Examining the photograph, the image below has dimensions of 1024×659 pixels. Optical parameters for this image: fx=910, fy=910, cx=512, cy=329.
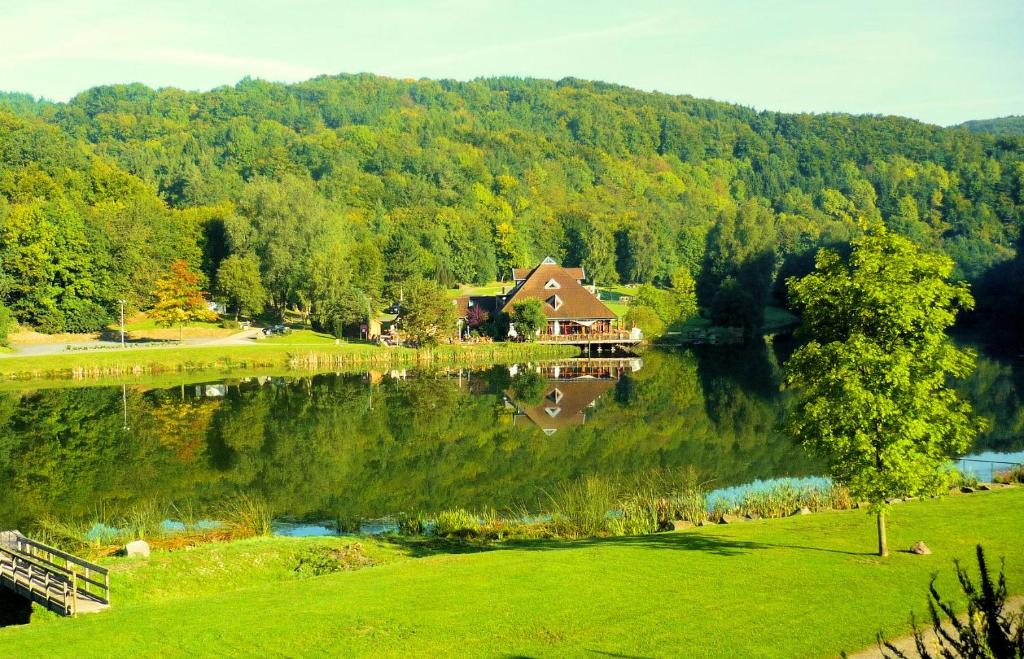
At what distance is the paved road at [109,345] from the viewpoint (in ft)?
191

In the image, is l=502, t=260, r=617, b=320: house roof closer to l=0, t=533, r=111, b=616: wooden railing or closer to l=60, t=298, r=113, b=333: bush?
l=60, t=298, r=113, b=333: bush

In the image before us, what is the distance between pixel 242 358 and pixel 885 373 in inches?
1946

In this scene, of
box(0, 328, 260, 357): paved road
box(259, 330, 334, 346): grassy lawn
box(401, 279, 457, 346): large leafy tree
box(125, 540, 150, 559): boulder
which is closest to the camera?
box(125, 540, 150, 559): boulder

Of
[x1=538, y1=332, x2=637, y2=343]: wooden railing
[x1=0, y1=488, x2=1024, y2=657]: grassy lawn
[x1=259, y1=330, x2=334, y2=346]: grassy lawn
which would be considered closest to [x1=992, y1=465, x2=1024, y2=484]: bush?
[x1=0, y1=488, x2=1024, y2=657]: grassy lawn

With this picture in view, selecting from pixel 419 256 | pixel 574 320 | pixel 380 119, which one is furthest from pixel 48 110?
pixel 574 320

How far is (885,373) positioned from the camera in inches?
548

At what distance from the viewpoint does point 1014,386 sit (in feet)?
148

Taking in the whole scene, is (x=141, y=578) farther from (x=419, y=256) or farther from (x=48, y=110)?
(x=48, y=110)

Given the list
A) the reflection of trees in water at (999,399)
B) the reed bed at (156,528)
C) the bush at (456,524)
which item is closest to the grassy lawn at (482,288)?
the reflection of trees in water at (999,399)

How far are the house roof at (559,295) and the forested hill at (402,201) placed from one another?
33.0 feet

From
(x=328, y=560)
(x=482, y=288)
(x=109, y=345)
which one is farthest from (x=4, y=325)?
(x=482, y=288)

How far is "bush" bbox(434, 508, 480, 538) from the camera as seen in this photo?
21.0 metres

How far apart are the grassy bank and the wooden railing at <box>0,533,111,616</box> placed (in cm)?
4031

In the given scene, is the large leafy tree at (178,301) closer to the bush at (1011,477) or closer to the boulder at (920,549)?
the bush at (1011,477)
